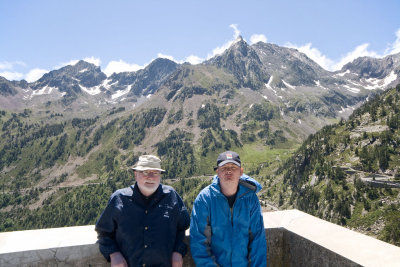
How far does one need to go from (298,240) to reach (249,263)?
1.49m

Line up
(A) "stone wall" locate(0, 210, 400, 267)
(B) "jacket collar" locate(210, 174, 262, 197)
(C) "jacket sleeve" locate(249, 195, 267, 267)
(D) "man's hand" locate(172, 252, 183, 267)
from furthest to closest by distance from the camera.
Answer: (B) "jacket collar" locate(210, 174, 262, 197), (C) "jacket sleeve" locate(249, 195, 267, 267), (D) "man's hand" locate(172, 252, 183, 267), (A) "stone wall" locate(0, 210, 400, 267)

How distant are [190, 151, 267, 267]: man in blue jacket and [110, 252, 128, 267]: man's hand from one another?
149cm

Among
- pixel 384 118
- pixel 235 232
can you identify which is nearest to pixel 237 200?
pixel 235 232

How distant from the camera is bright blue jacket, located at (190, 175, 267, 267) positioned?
5.72 metres

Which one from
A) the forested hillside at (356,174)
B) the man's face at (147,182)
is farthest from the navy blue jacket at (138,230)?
the forested hillside at (356,174)

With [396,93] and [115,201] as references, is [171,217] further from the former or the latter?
[396,93]

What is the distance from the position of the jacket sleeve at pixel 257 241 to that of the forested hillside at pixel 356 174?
82.7 metres

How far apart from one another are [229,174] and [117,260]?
306 cm

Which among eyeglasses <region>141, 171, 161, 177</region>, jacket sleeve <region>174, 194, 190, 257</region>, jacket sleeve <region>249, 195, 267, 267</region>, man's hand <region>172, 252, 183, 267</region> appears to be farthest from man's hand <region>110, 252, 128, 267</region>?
jacket sleeve <region>249, 195, 267, 267</region>

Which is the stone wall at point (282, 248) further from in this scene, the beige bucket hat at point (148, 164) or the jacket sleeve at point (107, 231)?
the beige bucket hat at point (148, 164)

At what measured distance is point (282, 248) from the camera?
22.8 ft

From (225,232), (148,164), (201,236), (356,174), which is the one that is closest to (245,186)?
(225,232)

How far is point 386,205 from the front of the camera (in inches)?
3499

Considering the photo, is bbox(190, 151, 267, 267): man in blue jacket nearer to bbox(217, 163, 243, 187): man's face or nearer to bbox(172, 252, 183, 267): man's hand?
bbox(217, 163, 243, 187): man's face
